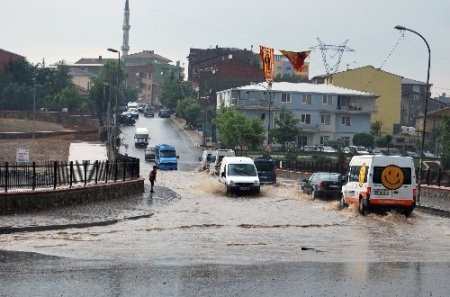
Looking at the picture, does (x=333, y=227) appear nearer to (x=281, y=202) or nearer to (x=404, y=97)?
(x=281, y=202)

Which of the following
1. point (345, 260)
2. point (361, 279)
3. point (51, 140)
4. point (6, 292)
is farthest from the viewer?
point (51, 140)

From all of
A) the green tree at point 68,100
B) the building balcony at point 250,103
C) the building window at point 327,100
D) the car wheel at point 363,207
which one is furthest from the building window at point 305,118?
the car wheel at point 363,207

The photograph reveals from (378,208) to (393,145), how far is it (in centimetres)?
8288

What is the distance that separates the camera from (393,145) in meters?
112

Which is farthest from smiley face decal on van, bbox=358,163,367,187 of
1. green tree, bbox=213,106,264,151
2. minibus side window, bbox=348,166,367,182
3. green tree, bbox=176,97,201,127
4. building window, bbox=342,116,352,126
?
green tree, bbox=176,97,201,127

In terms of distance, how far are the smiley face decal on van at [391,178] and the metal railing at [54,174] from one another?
11564mm

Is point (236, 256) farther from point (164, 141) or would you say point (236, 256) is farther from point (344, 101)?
point (344, 101)

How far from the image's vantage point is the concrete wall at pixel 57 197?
27.3m

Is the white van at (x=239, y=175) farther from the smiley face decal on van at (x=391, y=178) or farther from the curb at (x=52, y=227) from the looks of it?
the curb at (x=52, y=227)

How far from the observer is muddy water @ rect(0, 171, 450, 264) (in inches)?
750

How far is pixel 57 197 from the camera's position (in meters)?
30.4

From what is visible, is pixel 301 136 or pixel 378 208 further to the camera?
pixel 301 136

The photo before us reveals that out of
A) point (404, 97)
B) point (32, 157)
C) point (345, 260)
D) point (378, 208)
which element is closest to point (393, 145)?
point (404, 97)

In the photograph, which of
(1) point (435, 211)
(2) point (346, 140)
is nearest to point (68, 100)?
(2) point (346, 140)
